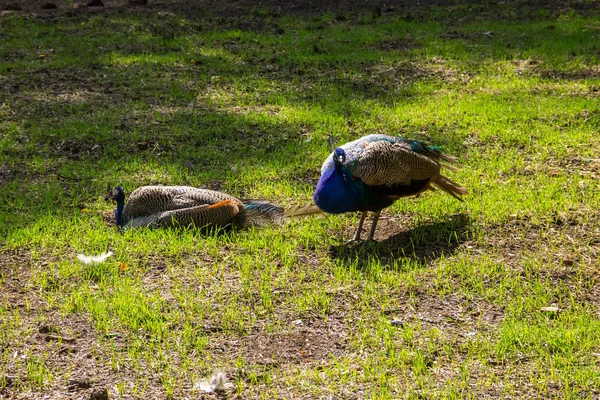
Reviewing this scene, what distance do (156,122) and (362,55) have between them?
386 cm

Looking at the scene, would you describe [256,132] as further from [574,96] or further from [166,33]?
[166,33]

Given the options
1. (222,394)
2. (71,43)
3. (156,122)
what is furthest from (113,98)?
(222,394)

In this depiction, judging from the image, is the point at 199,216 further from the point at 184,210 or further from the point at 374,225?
the point at 374,225

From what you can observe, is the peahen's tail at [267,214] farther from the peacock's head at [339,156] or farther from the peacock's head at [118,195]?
the peacock's head at [118,195]

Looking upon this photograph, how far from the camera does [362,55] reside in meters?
11.5

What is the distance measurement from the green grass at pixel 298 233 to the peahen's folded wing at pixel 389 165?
469 mm

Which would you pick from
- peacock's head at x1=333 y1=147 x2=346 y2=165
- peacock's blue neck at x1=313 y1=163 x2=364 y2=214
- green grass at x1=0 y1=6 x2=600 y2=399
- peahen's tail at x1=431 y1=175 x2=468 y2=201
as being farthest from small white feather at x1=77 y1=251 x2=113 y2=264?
peahen's tail at x1=431 y1=175 x2=468 y2=201

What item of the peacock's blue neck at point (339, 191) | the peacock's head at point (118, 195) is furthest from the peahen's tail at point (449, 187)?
the peacock's head at point (118, 195)

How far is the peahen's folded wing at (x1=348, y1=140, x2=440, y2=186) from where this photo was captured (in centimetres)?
586

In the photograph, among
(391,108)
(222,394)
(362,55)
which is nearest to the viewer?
(222,394)

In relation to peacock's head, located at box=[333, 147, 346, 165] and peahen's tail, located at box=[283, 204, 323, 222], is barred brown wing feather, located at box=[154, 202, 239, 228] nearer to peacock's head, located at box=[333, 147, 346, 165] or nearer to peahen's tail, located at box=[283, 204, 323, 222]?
peahen's tail, located at box=[283, 204, 323, 222]

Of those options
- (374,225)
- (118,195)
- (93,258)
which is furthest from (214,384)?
(118,195)

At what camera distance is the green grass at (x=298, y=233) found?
14.5 feet

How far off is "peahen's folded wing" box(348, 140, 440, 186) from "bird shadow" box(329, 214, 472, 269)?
0.42 m
